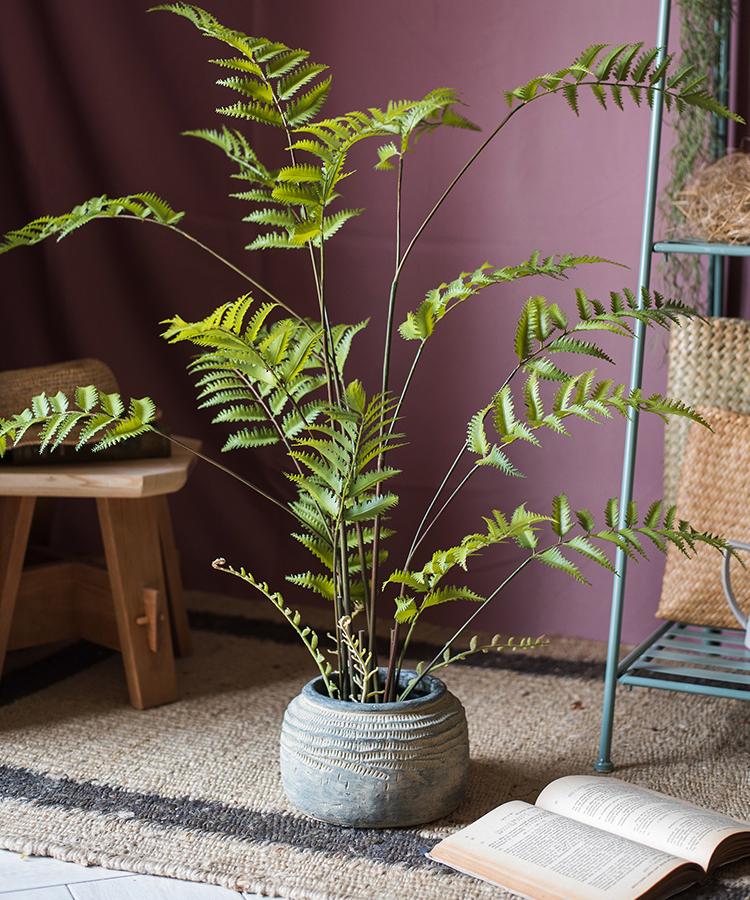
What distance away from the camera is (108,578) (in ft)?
6.21

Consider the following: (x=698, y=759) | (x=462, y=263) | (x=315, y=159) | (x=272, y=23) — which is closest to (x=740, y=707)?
(x=698, y=759)

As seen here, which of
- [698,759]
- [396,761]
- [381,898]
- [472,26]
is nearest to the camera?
[381,898]

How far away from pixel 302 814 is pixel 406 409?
90cm

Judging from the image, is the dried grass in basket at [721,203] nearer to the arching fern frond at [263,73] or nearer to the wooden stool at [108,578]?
the arching fern frond at [263,73]

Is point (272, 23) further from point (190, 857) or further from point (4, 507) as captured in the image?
point (190, 857)

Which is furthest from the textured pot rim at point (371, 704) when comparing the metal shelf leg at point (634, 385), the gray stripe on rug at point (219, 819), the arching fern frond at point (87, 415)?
the arching fern frond at point (87, 415)

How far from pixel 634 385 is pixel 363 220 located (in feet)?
2.62

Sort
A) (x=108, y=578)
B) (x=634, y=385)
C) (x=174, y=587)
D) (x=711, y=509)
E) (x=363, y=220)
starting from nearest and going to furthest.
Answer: (x=634, y=385), (x=711, y=509), (x=108, y=578), (x=174, y=587), (x=363, y=220)

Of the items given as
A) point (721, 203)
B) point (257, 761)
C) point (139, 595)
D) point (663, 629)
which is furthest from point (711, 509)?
point (139, 595)

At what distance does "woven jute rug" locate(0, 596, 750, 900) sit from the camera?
134cm

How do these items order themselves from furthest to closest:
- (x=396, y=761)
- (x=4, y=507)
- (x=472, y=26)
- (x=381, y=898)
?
(x=472, y=26)
(x=4, y=507)
(x=396, y=761)
(x=381, y=898)

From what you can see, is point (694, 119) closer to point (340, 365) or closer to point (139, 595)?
point (340, 365)

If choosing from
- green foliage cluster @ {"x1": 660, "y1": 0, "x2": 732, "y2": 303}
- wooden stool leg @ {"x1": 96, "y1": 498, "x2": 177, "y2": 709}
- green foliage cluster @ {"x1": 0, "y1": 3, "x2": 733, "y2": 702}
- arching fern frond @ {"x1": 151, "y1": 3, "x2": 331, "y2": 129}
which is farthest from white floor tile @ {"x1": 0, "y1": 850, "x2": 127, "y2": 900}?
green foliage cluster @ {"x1": 660, "y1": 0, "x2": 732, "y2": 303}

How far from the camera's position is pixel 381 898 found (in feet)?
4.17
